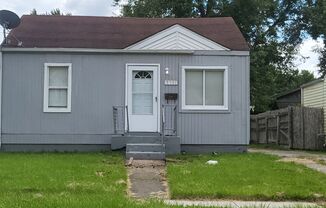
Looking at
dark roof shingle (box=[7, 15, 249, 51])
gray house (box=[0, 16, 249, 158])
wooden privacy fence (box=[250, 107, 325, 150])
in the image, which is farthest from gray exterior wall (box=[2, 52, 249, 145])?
wooden privacy fence (box=[250, 107, 325, 150])

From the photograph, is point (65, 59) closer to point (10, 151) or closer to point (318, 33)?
point (10, 151)

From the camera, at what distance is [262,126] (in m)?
26.2

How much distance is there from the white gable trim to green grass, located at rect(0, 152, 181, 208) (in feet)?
14.1

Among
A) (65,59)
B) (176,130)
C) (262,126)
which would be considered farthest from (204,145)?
(262,126)

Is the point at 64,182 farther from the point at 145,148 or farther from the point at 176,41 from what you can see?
the point at 176,41

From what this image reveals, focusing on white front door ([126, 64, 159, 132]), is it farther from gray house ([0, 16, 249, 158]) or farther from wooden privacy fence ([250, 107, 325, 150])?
wooden privacy fence ([250, 107, 325, 150])

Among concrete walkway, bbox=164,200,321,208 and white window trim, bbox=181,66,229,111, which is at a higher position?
white window trim, bbox=181,66,229,111

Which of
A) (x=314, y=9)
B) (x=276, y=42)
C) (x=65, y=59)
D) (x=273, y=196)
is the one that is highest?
(x=314, y=9)

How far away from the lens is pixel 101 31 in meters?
17.8

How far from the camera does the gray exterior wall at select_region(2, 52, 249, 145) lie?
16.6 metres

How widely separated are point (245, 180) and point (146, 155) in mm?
4160

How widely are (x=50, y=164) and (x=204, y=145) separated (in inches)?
226

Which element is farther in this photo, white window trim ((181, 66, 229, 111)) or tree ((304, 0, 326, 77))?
tree ((304, 0, 326, 77))

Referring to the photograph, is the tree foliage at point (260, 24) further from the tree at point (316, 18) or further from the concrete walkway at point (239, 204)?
the concrete walkway at point (239, 204)
